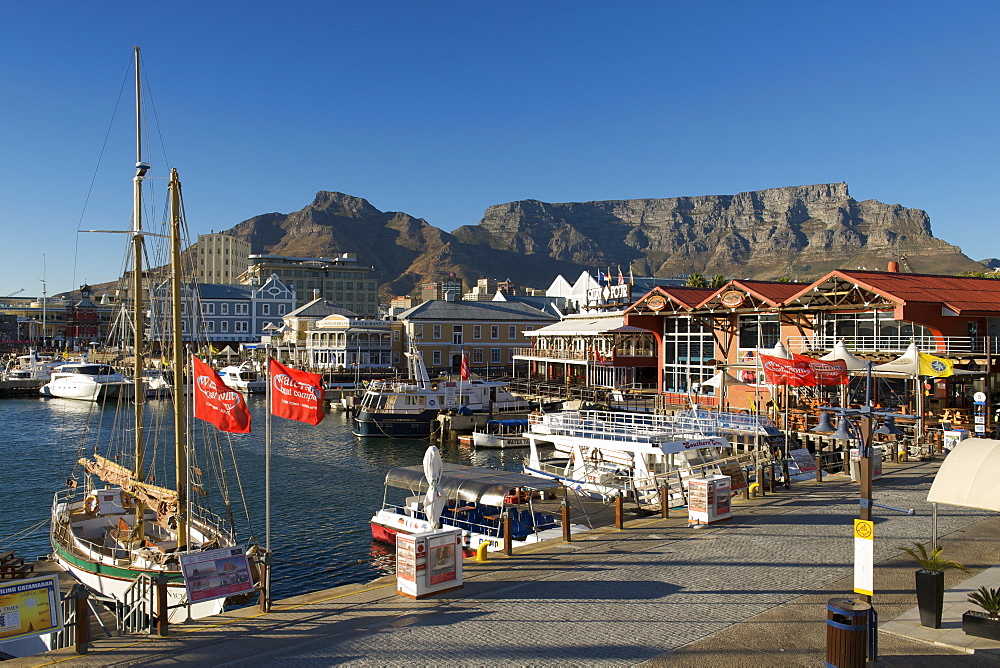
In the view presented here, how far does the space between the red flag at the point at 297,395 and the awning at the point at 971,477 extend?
12606mm

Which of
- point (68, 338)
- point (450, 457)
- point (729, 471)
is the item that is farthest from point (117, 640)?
point (68, 338)

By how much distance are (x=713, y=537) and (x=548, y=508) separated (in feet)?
23.0

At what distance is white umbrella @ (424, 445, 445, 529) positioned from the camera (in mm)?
16828

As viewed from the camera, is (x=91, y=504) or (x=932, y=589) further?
(x=91, y=504)

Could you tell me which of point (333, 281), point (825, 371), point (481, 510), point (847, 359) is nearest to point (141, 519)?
point (481, 510)

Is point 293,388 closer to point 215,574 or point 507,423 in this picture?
point 215,574

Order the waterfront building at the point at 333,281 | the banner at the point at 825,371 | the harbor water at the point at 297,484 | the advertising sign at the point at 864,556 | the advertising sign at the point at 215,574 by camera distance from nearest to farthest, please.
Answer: the advertising sign at the point at 864,556, the advertising sign at the point at 215,574, the harbor water at the point at 297,484, the banner at the point at 825,371, the waterfront building at the point at 333,281

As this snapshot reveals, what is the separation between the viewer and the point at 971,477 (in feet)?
34.1

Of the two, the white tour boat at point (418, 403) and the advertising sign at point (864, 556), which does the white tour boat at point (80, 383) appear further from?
the advertising sign at point (864, 556)

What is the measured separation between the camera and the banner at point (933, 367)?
30.9 m

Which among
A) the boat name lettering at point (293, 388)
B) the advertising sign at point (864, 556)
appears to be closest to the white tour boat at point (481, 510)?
the boat name lettering at point (293, 388)

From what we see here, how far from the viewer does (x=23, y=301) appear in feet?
582

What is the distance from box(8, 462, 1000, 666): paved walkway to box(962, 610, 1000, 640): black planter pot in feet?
1.83

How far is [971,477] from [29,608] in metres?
13.9
